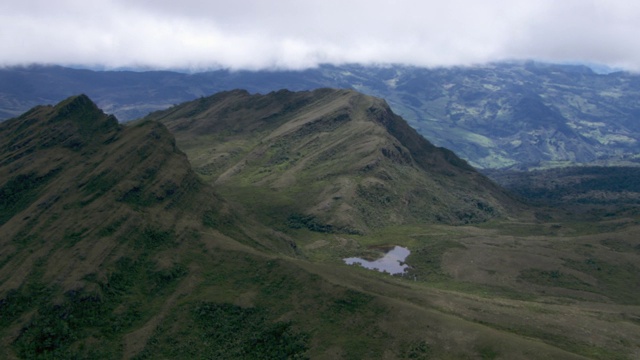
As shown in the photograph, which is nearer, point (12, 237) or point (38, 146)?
point (12, 237)

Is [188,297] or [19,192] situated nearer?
[188,297]

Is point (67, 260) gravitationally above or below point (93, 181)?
below

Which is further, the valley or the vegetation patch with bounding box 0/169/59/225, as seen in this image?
the vegetation patch with bounding box 0/169/59/225

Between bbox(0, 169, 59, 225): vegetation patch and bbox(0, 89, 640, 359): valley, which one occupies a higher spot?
bbox(0, 169, 59, 225): vegetation patch

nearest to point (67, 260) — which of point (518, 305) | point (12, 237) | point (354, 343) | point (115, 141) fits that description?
point (12, 237)

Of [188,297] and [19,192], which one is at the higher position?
[19,192]

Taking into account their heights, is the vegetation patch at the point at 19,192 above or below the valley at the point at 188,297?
above

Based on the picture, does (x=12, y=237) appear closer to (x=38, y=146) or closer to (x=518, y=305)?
(x=38, y=146)

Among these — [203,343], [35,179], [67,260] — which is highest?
[35,179]

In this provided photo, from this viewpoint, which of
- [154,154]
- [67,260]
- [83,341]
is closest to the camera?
[83,341]

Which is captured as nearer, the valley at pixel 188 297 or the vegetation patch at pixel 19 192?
the valley at pixel 188 297

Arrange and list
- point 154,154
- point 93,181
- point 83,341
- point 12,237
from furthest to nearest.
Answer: point 154,154 < point 93,181 < point 12,237 < point 83,341
